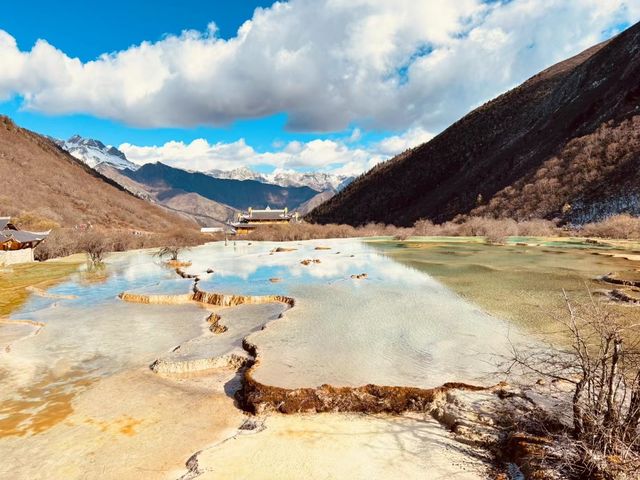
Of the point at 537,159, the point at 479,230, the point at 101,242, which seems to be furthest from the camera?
the point at 537,159

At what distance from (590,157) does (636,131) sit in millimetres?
6209

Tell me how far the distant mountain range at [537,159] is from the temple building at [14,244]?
6415 centimetres

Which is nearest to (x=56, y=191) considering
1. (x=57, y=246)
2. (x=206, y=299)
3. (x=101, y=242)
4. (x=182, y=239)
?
(x=101, y=242)

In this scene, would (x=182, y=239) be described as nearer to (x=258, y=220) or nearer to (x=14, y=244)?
(x=14, y=244)

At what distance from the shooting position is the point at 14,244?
135ft

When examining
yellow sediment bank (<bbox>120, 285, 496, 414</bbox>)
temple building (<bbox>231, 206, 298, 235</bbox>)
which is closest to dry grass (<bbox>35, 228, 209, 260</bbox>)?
temple building (<bbox>231, 206, 298, 235</bbox>)

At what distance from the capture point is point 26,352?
45.5 ft

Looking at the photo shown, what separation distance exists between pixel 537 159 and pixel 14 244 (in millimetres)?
79061

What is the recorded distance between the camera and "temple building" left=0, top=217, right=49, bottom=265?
125ft

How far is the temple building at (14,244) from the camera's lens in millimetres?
38188

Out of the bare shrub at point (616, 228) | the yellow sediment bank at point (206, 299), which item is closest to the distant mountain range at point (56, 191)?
the yellow sediment bank at point (206, 299)

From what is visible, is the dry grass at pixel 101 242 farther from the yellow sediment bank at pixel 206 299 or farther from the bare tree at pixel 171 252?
the yellow sediment bank at pixel 206 299

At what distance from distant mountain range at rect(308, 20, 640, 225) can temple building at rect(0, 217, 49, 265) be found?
64153 millimetres

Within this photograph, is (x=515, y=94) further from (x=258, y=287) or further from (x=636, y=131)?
(x=258, y=287)
